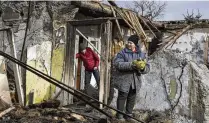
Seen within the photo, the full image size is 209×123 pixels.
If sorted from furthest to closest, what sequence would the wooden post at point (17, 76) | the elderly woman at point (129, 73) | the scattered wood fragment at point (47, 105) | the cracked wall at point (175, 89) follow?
the wooden post at point (17, 76), the scattered wood fragment at point (47, 105), the cracked wall at point (175, 89), the elderly woman at point (129, 73)

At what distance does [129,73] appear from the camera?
6133 mm

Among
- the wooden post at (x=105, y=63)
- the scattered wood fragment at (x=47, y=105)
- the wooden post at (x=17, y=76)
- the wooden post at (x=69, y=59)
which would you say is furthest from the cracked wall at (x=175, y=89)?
the wooden post at (x=17, y=76)

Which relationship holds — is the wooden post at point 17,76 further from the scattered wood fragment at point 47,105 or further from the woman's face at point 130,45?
the woman's face at point 130,45

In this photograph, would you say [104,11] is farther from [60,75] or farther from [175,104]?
[175,104]

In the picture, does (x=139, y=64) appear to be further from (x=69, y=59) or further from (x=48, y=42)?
(x=48, y=42)

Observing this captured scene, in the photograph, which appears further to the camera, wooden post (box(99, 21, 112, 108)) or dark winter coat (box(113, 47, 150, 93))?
wooden post (box(99, 21, 112, 108))

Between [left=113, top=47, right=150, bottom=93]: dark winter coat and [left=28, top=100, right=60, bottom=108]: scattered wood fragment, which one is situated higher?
[left=113, top=47, right=150, bottom=93]: dark winter coat

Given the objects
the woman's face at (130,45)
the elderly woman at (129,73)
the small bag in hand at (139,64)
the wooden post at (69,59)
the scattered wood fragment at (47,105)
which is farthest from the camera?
the wooden post at (69,59)

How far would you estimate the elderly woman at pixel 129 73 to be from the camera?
19.8ft

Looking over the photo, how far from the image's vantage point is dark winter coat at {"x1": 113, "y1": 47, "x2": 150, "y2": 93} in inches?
239

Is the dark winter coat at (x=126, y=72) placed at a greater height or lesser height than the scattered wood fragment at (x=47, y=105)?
greater

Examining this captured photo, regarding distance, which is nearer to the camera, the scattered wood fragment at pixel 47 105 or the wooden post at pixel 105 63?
the scattered wood fragment at pixel 47 105

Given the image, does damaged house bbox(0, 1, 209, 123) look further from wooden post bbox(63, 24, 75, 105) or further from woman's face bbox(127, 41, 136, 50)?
woman's face bbox(127, 41, 136, 50)

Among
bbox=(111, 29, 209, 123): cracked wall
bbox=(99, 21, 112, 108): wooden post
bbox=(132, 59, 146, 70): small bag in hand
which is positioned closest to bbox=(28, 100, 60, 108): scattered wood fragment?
bbox=(99, 21, 112, 108): wooden post
